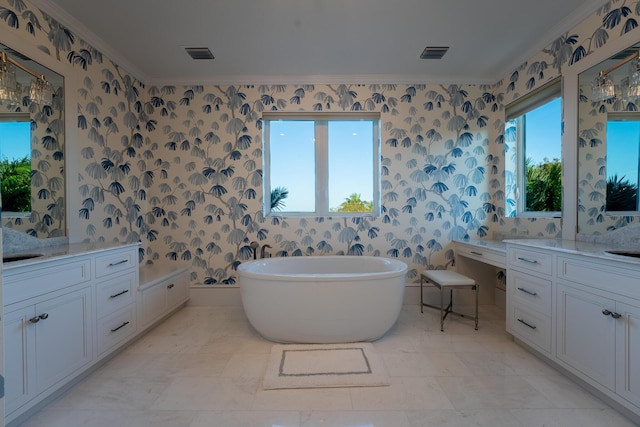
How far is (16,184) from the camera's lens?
1.89 meters

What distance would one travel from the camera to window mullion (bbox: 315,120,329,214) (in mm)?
3273

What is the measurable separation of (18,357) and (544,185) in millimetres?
3759

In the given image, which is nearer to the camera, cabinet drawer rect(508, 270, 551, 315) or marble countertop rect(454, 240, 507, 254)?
cabinet drawer rect(508, 270, 551, 315)

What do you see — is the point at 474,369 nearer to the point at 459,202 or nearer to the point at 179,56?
the point at 459,202

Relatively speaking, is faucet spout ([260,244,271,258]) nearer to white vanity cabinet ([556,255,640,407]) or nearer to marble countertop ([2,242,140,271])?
marble countertop ([2,242,140,271])

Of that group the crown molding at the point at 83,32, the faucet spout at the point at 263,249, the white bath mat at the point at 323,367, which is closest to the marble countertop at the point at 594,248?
the white bath mat at the point at 323,367

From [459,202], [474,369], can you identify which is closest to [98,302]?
[474,369]

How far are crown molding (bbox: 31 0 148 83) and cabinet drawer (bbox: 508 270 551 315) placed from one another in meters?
3.83

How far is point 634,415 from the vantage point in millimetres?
1422

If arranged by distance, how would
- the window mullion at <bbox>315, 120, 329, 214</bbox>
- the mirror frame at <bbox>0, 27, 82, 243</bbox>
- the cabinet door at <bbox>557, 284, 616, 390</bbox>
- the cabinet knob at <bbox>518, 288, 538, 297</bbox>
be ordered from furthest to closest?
the window mullion at <bbox>315, 120, 329, 214</bbox>, the mirror frame at <bbox>0, 27, 82, 243</bbox>, the cabinet knob at <bbox>518, 288, 538, 297</bbox>, the cabinet door at <bbox>557, 284, 616, 390</bbox>

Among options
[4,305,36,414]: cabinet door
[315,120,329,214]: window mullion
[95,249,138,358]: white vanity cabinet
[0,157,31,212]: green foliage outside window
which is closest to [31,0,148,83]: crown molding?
[0,157,31,212]: green foliage outside window

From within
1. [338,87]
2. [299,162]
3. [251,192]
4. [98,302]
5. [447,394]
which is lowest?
[447,394]

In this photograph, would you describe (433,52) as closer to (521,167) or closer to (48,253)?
(521,167)

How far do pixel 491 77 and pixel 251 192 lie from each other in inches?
111
